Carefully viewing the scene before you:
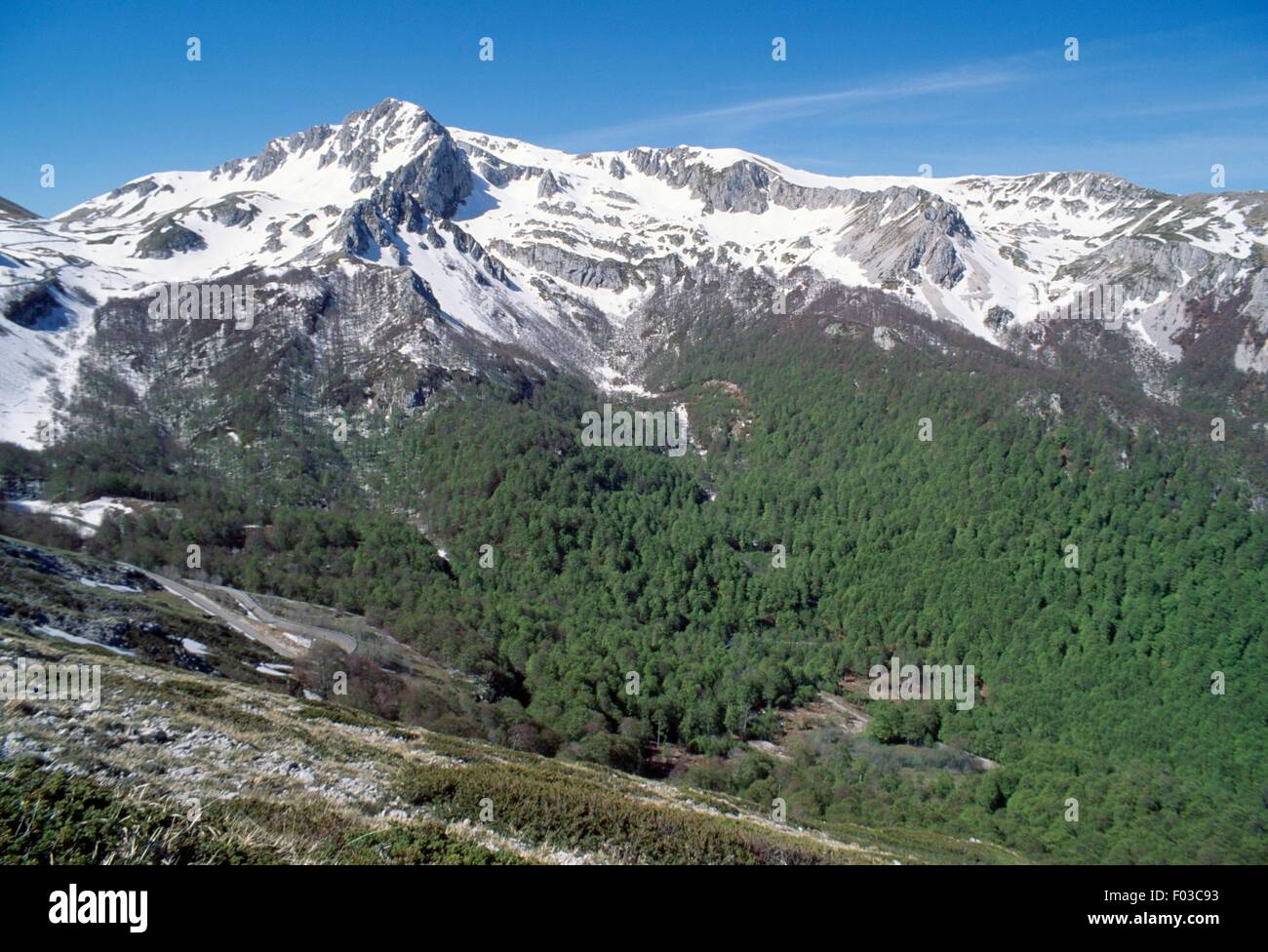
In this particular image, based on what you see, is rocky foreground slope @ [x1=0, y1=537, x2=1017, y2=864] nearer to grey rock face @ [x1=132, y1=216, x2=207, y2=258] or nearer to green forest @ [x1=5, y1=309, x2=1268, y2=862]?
green forest @ [x1=5, y1=309, x2=1268, y2=862]

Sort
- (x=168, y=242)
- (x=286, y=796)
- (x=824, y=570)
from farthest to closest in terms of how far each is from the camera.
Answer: (x=168, y=242)
(x=824, y=570)
(x=286, y=796)

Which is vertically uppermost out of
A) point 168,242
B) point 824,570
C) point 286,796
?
point 168,242

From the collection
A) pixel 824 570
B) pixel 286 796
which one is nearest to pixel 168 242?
pixel 824 570

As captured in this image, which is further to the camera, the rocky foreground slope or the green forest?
the green forest

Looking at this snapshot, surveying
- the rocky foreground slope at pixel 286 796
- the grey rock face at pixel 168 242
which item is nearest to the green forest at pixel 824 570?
the rocky foreground slope at pixel 286 796

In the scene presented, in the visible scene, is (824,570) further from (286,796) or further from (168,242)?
(168,242)

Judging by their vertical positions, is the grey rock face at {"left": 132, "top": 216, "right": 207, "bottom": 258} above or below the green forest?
above

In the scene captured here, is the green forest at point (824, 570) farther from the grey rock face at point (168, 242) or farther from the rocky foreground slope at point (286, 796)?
the grey rock face at point (168, 242)

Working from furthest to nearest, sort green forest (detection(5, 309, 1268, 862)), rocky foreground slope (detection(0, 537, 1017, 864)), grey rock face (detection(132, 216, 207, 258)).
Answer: grey rock face (detection(132, 216, 207, 258))
green forest (detection(5, 309, 1268, 862))
rocky foreground slope (detection(0, 537, 1017, 864))

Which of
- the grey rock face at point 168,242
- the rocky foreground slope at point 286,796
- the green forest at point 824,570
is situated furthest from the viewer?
the grey rock face at point 168,242

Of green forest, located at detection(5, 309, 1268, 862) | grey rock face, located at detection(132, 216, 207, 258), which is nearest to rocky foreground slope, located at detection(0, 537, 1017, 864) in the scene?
green forest, located at detection(5, 309, 1268, 862)
